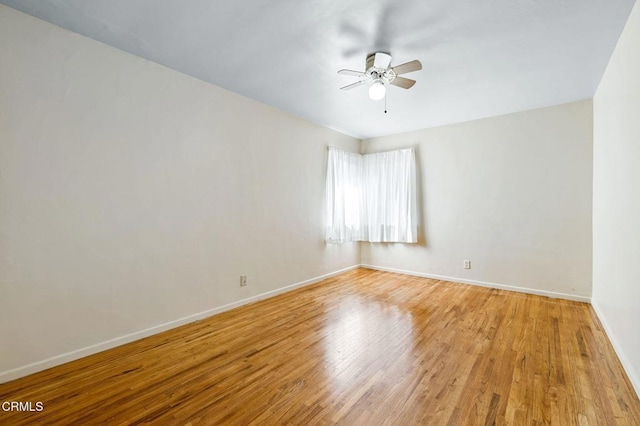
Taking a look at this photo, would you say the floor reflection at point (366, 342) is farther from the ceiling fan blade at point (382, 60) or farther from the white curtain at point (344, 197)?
the ceiling fan blade at point (382, 60)

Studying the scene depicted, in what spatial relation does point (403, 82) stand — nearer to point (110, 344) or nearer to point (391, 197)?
point (391, 197)

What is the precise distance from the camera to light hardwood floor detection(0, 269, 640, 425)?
1566mm

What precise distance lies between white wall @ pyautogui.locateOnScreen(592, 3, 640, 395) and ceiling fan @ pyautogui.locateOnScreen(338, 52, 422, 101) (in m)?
1.46

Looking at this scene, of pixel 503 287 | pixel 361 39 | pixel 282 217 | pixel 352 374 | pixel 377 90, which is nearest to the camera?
pixel 352 374

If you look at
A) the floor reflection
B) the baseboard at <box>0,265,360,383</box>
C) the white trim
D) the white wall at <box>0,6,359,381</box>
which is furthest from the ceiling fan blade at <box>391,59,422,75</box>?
the baseboard at <box>0,265,360,383</box>

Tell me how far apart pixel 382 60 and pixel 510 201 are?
112 inches

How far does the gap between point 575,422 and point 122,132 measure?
12.1ft

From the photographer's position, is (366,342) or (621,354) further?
(366,342)

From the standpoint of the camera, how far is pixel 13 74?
1.91 m

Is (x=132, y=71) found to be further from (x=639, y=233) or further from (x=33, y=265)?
(x=639, y=233)

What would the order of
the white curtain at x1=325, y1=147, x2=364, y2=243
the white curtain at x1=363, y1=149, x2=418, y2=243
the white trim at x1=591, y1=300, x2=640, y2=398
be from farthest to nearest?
the white curtain at x1=363, y1=149, x2=418, y2=243
the white curtain at x1=325, y1=147, x2=364, y2=243
the white trim at x1=591, y1=300, x2=640, y2=398

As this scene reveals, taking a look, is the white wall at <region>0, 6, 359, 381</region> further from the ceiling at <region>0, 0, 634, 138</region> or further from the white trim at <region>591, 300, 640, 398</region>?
the white trim at <region>591, 300, 640, 398</region>

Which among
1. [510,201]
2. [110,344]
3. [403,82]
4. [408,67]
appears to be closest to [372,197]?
[510,201]

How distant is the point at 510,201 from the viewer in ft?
12.8
